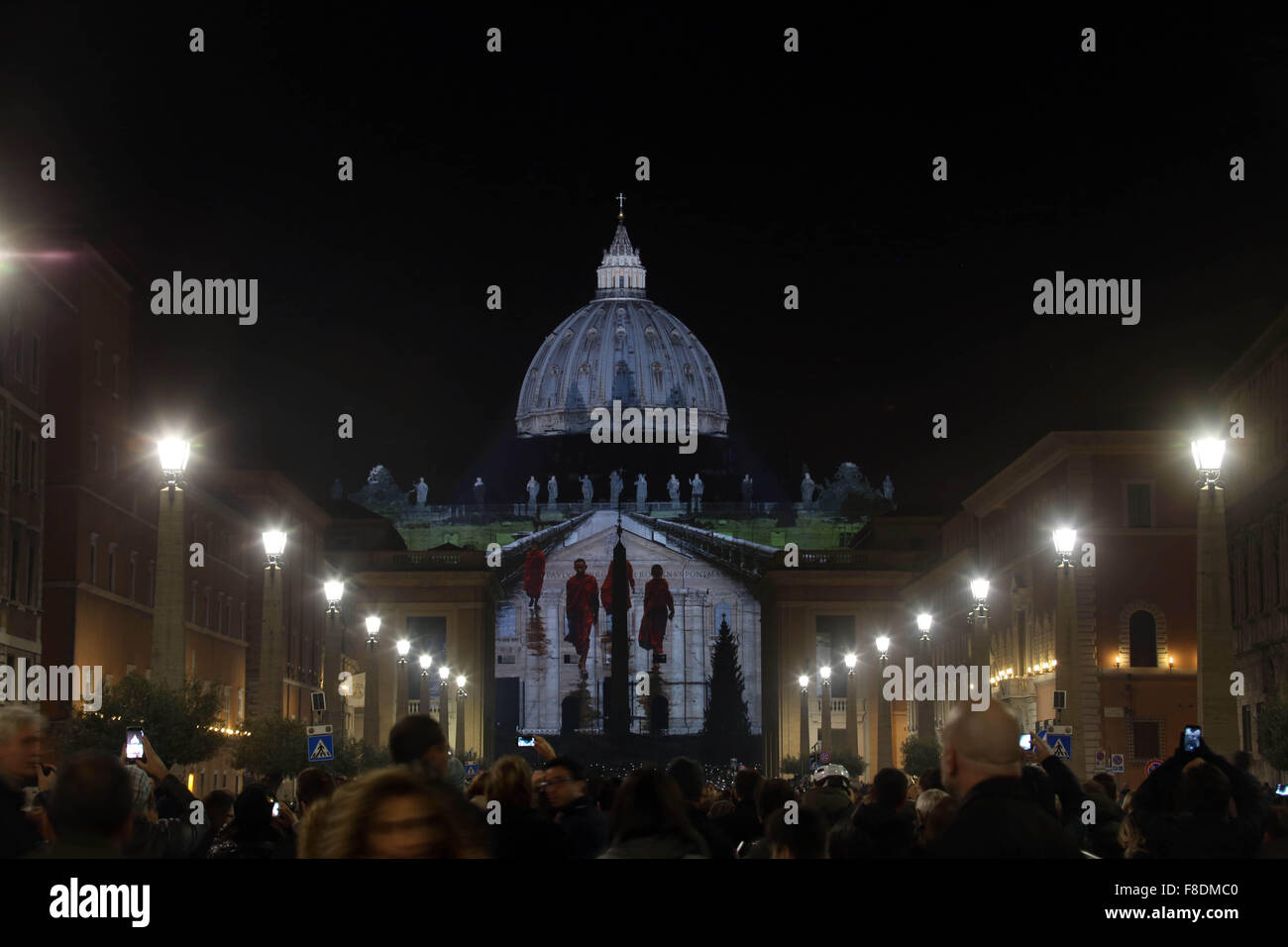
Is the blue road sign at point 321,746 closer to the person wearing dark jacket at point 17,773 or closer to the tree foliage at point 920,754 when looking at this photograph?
the person wearing dark jacket at point 17,773

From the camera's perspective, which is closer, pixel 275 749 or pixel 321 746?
pixel 321 746

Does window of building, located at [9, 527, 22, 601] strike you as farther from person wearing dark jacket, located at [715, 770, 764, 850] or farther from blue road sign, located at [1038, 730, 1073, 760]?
person wearing dark jacket, located at [715, 770, 764, 850]

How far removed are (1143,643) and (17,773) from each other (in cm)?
6134

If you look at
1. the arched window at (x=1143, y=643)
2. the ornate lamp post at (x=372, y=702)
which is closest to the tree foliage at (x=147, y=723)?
the ornate lamp post at (x=372, y=702)

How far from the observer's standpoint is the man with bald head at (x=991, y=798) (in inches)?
288

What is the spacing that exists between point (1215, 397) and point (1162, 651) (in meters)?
8.15

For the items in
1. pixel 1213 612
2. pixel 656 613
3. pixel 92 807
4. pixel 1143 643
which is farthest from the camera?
pixel 656 613

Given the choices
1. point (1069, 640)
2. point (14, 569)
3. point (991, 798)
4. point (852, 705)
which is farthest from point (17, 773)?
point (852, 705)

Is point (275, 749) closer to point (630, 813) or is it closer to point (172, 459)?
point (172, 459)

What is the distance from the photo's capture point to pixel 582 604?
155500 millimetres

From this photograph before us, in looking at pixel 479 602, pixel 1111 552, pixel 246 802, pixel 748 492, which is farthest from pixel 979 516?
pixel 748 492

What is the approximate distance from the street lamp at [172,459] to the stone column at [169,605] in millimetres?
1014

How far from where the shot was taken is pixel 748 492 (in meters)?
196
